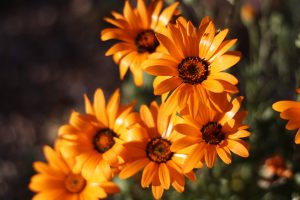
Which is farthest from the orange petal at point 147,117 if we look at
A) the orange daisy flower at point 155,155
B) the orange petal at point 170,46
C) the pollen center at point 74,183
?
the pollen center at point 74,183

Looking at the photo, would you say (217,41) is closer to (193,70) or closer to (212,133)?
(193,70)

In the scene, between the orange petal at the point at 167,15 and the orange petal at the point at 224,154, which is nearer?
the orange petal at the point at 224,154

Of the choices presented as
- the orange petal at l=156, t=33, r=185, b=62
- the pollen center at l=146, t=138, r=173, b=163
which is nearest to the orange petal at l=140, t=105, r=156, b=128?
the pollen center at l=146, t=138, r=173, b=163

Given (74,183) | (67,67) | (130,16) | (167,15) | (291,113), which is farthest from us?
(67,67)

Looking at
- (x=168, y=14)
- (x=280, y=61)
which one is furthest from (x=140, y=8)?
(x=280, y=61)

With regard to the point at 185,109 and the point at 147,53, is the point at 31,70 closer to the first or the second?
the point at 147,53

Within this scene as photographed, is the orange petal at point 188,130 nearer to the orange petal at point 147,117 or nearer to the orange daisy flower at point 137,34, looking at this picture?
the orange petal at point 147,117

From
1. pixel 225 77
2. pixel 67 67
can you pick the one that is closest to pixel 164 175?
pixel 225 77

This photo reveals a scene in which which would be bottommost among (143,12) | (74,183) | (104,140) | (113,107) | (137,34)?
(74,183)
